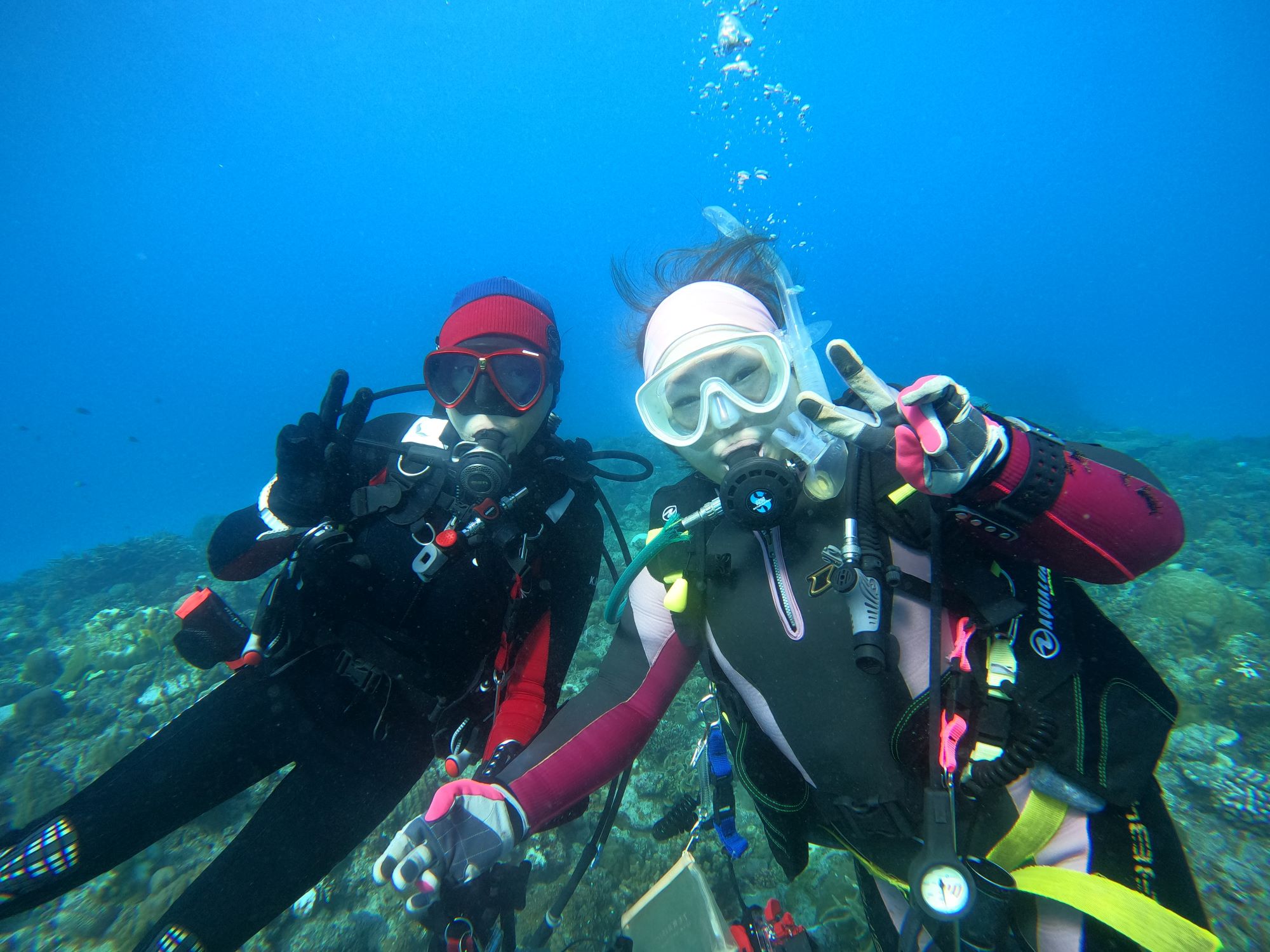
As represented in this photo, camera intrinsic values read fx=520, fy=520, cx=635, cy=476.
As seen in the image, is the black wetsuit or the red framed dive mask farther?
the red framed dive mask

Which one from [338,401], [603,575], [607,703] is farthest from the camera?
[603,575]

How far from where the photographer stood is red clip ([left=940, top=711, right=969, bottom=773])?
1.56m

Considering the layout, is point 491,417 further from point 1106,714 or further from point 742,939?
point 742,939

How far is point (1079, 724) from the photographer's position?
1571mm

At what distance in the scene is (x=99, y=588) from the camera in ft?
50.8

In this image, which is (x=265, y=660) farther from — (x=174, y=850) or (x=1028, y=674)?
(x=174, y=850)

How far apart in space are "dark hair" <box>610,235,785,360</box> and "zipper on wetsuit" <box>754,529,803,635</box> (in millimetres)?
1212

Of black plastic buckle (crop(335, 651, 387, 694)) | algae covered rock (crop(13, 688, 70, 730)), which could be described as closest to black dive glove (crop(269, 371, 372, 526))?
black plastic buckle (crop(335, 651, 387, 694))

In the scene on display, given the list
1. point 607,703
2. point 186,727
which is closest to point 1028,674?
point 607,703

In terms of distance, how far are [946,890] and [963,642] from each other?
2.20 feet

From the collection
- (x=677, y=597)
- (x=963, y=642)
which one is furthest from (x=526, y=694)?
(x=963, y=642)

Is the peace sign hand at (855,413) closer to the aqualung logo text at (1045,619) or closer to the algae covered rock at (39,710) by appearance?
the aqualung logo text at (1045,619)

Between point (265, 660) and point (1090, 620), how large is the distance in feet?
12.1

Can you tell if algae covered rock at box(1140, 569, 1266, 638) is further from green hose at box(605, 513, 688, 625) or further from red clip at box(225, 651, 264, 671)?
red clip at box(225, 651, 264, 671)
